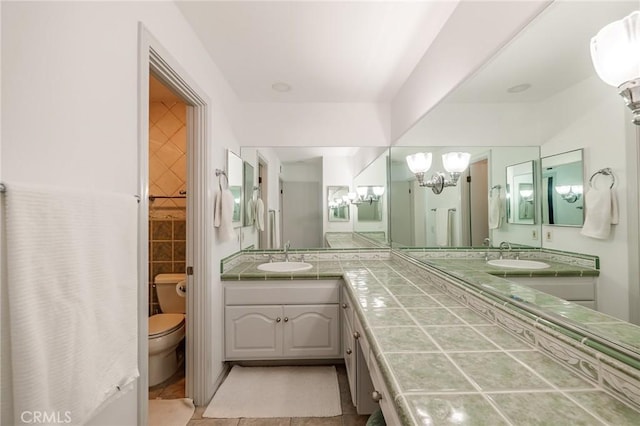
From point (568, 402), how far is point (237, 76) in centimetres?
253

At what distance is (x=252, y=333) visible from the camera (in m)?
2.11

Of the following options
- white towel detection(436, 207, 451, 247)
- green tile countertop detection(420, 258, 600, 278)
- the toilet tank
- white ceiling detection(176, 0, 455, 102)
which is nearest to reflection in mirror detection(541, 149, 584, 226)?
green tile countertop detection(420, 258, 600, 278)

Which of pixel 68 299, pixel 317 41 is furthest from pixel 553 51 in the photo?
pixel 68 299

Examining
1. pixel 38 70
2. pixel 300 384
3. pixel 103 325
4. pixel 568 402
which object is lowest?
pixel 300 384

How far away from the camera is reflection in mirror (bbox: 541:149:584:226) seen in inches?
28.2

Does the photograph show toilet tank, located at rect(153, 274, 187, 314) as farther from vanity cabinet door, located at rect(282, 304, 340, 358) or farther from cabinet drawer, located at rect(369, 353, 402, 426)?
cabinet drawer, located at rect(369, 353, 402, 426)

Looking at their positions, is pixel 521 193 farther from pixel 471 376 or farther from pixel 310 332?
pixel 310 332

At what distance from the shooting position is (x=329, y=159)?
2.91 meters

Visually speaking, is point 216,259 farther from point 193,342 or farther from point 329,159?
point 329,159

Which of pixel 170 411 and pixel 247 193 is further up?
pixel 247 193

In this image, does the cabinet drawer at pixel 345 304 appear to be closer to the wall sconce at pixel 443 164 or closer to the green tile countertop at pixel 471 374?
the green tile countertop at pixel 471 374

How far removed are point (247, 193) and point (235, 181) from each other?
0.94 ft

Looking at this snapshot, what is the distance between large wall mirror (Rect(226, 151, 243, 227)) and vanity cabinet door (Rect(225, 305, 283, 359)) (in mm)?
748

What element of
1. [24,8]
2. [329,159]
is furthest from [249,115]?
[24,8]
